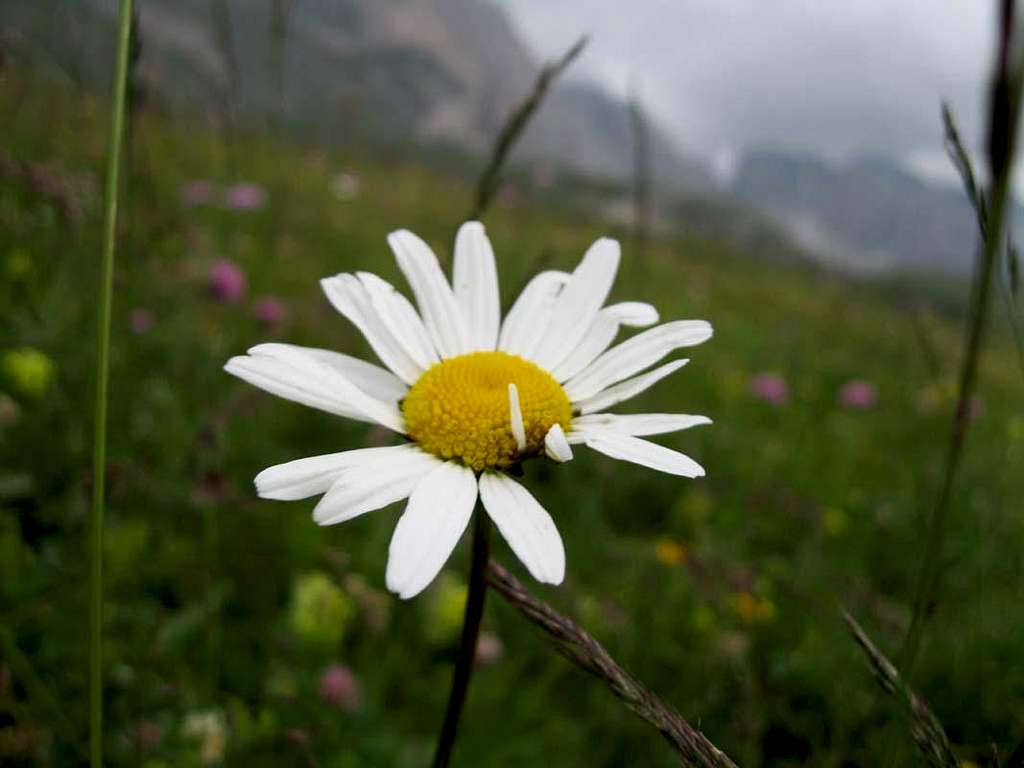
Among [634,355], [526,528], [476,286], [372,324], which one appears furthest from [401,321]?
[526,528]

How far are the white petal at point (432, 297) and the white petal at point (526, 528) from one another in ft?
1.17

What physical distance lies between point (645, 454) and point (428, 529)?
27 cm

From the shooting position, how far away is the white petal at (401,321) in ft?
3.75

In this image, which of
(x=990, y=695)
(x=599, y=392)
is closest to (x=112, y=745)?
(x=599, y=392)

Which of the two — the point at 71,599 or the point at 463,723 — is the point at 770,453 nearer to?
the point at 463,723

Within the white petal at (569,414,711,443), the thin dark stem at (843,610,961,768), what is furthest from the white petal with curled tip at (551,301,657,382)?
the thin dark stem at (843,610,961,768)

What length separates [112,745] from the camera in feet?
5.17

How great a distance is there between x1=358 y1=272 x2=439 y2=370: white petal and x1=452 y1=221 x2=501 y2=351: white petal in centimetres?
9

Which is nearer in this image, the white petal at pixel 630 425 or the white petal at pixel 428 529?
the white petal at pixel 428 529

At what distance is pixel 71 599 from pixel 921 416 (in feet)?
16.3

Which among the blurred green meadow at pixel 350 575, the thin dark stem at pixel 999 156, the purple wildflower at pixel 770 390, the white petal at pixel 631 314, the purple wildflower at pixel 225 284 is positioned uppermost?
the thin dark stem at pixel 999 156

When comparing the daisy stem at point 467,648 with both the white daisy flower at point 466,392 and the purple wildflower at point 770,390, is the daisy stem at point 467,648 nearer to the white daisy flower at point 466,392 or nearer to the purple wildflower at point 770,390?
the white daisy flower at point 466,392

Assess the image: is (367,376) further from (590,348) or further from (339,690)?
(339,690)

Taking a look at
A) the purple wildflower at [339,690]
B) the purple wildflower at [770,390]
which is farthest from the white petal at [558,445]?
the purple wildflower at [770,390]
